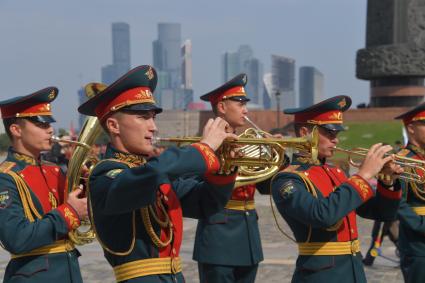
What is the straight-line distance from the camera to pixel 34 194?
17.6 ft

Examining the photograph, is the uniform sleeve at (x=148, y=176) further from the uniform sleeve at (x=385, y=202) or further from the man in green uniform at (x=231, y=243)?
the man in green uniform at (x=231, y=243)

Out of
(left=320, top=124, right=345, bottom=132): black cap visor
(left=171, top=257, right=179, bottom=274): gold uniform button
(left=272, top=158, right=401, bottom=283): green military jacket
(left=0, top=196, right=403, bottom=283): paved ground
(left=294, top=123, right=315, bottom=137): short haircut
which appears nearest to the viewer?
(left=171, top=257, right=179, bottom=274): gold uniform button

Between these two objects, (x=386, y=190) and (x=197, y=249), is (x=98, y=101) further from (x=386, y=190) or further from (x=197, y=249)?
(x=197, y=249)

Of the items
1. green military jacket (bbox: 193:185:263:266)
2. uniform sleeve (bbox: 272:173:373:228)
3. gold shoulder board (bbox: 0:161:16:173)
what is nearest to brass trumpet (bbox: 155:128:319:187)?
uniform sleeve (bbox: 272:173:373:228)

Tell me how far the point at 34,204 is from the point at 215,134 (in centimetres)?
197

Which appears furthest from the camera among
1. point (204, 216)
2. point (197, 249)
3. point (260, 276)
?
point (260, 276)

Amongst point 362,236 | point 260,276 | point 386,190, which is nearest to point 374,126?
point 362,236

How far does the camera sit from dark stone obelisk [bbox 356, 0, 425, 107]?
153ft

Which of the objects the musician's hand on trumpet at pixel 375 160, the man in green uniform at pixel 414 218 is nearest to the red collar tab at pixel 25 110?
the musician's hand on trumpet at pixel 375 160

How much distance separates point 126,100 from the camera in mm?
4113

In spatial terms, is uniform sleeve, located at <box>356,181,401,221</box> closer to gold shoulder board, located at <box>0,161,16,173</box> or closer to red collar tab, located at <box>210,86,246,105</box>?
red collar tab, located at <box>210,86,246,105</box>

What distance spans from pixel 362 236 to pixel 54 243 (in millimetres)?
9557

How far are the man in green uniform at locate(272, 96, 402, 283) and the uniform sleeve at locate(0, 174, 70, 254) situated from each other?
1.69 metres

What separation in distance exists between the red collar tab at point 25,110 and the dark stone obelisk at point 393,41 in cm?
4317
